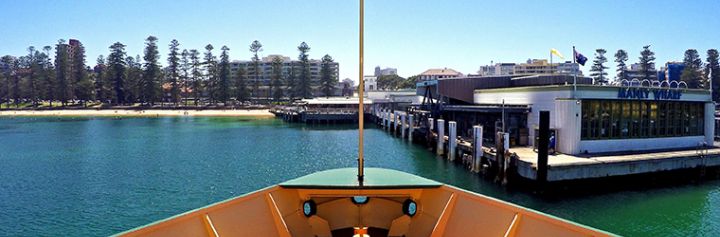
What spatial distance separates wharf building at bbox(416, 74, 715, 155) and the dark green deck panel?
19.9m

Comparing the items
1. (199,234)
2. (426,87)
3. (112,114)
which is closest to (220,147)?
(426,87)

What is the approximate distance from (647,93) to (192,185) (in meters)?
30.7

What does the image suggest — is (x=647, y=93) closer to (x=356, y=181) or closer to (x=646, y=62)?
(x=356, y=181)

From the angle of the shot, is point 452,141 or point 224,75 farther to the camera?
point 224,75

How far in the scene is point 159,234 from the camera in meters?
6.41

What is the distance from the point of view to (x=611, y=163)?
2255cm

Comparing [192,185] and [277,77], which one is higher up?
[277,77]

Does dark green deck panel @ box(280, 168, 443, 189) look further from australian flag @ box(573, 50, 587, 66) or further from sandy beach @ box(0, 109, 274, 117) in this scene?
sandy beach @ box(0, 109, 274, 117)

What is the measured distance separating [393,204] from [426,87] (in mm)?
39431

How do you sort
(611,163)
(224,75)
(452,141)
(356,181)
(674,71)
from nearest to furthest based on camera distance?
(356,181) < (611,163) < (452,141) < (674,71) < (224,75)

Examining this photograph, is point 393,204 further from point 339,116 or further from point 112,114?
point 112,114

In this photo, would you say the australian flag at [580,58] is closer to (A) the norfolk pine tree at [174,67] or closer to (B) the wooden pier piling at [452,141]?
(B) the wooden pier piling at [452,141]

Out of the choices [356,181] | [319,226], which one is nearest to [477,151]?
[319,226]

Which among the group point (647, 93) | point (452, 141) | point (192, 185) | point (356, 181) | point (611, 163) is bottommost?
point (192, 185)
